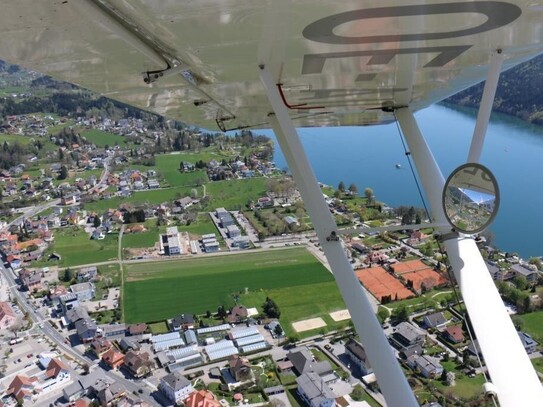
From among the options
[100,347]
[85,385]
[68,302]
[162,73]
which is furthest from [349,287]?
[68,302]

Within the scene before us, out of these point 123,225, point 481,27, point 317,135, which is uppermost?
point 481,27

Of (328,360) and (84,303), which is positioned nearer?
(328,360)

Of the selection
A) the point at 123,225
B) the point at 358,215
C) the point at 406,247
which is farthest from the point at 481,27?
the point at 123,225

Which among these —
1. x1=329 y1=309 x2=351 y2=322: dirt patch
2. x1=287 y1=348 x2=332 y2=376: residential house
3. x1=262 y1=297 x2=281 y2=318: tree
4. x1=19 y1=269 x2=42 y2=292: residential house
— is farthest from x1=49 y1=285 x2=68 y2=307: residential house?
x1=329 y1=309 x2=351 y2=322: dirt patch

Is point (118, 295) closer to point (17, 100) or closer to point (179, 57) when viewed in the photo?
point (179, 57)

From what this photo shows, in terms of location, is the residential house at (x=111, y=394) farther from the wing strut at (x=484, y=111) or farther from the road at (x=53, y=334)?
the wing strut at (x=484, y=111)
